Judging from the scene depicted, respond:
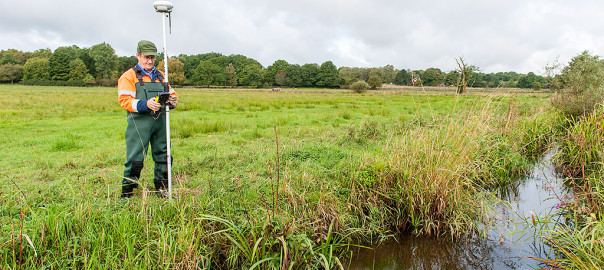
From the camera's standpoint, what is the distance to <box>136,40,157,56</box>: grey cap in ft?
14.2

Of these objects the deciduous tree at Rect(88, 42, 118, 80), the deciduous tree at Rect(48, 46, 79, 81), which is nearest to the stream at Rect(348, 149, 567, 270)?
the deciduous tree at Rect(88, 42, 118, 80)

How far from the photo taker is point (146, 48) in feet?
14.3

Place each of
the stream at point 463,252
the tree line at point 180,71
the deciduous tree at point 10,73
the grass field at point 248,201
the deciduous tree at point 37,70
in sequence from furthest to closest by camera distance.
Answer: the deciduous tree at point 37,70 < the tree line at point 180,71 < the deciduous tree at point 10,73 < the stream at point 463,252 < the grass field at point 248,201

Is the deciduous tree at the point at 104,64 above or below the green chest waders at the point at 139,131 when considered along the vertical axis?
above

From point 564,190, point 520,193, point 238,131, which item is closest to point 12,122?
point 238,131

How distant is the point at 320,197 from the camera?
4.25m

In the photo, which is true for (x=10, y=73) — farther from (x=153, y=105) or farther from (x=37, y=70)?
(x=153, y=105)

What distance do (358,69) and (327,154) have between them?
106 m

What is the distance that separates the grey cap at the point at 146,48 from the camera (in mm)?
4336

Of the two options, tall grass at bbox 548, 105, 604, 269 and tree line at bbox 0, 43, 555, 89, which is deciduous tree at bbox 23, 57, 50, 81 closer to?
tree line at bbox 0, 43, 555, 89

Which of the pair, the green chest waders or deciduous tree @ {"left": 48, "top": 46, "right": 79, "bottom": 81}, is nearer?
the green chest waders

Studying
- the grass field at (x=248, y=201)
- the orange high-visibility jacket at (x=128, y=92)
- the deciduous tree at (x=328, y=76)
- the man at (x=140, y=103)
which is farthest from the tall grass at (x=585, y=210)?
the deciduous tree at (x=328, y=76)

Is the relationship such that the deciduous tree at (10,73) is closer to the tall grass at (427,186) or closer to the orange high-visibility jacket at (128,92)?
the orange high-visibility jacket at (128,92)

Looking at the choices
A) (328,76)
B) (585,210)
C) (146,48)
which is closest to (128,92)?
(146,48)
